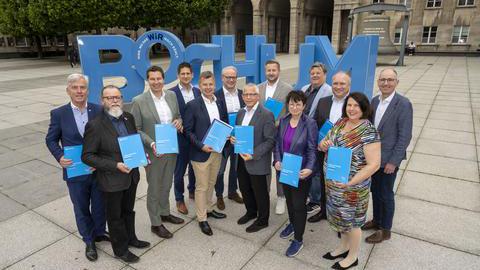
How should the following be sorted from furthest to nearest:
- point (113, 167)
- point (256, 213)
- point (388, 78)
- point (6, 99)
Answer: point (6, 99) → point (256, 213) → point (388, 78) → point (113, 167)

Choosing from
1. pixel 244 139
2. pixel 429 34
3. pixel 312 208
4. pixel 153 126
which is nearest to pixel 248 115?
pixel 244 139

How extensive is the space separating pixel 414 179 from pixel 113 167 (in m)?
4.96

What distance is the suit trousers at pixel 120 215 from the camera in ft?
10.6

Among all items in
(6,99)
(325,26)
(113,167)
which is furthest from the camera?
(325,26)

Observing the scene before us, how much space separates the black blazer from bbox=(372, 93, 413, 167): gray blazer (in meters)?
2.70

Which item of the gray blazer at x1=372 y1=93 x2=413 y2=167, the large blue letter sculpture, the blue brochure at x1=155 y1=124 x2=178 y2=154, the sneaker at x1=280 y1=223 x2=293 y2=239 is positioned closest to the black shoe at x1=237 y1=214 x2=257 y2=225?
the sneaker at x1=280 y1=223 x2=293 y2=239

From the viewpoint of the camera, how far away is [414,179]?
5.51 m

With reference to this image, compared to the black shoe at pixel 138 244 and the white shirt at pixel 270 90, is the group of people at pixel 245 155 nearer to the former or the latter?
the black shoe at pixel 138 244

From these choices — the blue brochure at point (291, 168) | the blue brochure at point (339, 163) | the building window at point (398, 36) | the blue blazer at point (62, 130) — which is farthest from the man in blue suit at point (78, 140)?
the building window at point (398, 36)

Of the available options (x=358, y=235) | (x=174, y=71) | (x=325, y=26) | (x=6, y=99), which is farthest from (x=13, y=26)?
(x=325, y=26)

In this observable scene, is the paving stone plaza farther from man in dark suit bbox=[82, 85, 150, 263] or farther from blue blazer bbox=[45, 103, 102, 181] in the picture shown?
blue blazer bbox=[45, 103, 102, 181]

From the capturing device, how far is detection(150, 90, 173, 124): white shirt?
3793 millimetres

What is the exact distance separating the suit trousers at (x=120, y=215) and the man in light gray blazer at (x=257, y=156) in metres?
1.34

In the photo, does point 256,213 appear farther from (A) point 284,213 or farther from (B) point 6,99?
(B) point 6,99
